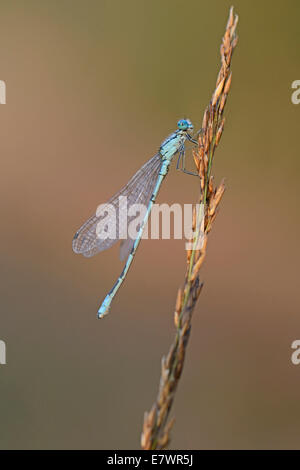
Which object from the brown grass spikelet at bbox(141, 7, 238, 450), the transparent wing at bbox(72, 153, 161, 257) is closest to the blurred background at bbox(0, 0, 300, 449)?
the transparent wing at bbox(72, 153, 161, 257)

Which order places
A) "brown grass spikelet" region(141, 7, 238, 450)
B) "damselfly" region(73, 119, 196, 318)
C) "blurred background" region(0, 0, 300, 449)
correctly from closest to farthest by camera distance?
"brown grass spikelet" region(141, 7, 238, 450), "damselfly" region(73, 119, 196, 318), "blurred background" region(0, 0, 300, 449)

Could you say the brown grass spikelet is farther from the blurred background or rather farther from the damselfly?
the blurred background

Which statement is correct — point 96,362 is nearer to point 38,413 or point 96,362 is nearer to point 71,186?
point 38,413

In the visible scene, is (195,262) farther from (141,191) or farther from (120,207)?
(120,207)

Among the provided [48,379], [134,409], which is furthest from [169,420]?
[48,379]

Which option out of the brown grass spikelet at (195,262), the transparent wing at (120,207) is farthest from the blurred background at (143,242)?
the brown grass spikelet at (195,262)

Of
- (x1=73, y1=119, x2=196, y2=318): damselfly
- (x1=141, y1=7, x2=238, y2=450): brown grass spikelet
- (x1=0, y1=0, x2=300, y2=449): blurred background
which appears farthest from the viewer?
(x1=0, y1=0, x2=300, y2=449): blurred background

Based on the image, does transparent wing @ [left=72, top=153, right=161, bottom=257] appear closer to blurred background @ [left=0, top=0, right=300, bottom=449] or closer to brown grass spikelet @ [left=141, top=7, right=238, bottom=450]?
brown grass spikelet @ [left=141, top=7, right=238, bottom=450]

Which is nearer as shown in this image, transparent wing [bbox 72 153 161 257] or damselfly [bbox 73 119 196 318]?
damselfly [bbox 73 119 196 318]
